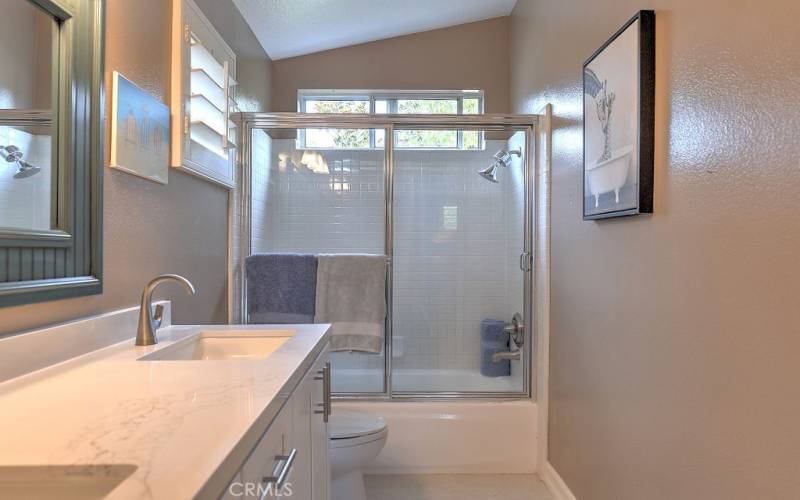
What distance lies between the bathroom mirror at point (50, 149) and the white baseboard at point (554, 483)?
1856 mm

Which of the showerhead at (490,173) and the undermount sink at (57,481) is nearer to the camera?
the undermount sink at (57,481)

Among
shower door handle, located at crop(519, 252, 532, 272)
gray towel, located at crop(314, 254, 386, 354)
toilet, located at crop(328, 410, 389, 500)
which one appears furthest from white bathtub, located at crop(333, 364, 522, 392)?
toilet, located at crop(328, 410, 389, 500)

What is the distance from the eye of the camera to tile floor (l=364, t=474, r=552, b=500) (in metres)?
2.13

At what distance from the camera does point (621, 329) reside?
1.50m

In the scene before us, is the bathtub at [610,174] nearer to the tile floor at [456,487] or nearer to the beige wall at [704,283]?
the beige wall at [704,283]

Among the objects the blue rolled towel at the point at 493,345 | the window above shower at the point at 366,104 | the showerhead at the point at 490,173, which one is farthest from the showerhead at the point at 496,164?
the blue rolled towel at the point at 493,345

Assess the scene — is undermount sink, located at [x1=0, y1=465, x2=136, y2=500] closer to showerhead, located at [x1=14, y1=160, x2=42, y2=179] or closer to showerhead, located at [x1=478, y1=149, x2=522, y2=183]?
showerhead, located at [x1=14, y1=160, x2=42, y2=179]

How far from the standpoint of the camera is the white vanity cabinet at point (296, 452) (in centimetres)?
71

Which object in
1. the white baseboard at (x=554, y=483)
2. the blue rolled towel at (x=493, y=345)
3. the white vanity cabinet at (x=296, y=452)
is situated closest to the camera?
the white vanity cabinet at (x=296, y=452)

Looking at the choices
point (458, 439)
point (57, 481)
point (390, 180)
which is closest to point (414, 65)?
point (390, 180)

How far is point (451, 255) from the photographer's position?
3080 millimetres

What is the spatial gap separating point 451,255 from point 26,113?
2.38 metres

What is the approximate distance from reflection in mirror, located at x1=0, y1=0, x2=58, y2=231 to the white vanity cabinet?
65 cm

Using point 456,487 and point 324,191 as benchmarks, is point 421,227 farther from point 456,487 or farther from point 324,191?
point 456,487
